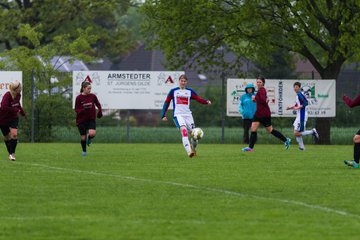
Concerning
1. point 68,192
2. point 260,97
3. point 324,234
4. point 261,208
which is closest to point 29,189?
point 68,192

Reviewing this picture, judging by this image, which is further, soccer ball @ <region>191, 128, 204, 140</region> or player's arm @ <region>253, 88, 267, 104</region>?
player's arm @ <region>253, 88, 267, 104</region>

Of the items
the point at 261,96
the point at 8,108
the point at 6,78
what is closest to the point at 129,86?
the point at 6,78

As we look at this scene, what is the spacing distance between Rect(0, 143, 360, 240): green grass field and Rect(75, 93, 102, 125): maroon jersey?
3131 mm

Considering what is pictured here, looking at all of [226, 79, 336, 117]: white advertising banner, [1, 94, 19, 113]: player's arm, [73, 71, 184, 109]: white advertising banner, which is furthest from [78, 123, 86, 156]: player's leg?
[226, 79, 336, 117]: white advertising banner

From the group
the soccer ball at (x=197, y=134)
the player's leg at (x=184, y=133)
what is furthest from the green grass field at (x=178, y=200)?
the player's leg at (x=184, y=133)

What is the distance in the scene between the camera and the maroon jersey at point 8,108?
20.7 metres

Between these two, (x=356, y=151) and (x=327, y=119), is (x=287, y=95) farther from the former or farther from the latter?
(x=356, y=151)

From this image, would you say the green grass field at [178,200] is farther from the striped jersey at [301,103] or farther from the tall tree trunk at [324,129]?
the tall tree trunk at [324,129]

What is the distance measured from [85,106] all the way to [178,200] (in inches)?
436

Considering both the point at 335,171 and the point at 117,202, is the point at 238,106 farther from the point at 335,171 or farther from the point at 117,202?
the point at 117,202

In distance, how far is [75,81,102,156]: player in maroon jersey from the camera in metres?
23.2

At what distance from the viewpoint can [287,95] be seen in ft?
110

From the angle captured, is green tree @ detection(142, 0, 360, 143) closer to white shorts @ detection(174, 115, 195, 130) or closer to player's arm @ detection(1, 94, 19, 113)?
white shorts @ detection(174, 115, 195, 130)

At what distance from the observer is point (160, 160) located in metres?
21.3
